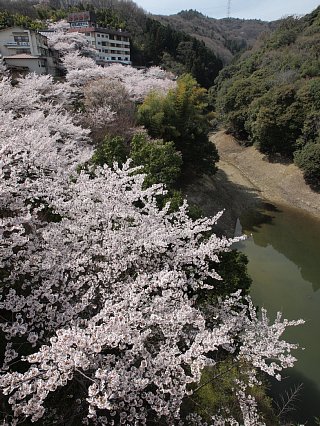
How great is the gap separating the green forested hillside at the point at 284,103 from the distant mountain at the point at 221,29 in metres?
27.4

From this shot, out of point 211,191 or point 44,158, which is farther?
point 211,191

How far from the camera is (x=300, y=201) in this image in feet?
64.7

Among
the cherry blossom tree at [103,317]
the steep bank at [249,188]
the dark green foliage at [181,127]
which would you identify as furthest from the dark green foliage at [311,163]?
the cherry blossom tree at [103,317]

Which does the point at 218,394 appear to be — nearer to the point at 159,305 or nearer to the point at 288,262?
the point at 159,305

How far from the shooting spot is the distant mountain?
8328 cm

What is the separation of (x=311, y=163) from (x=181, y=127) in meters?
8.07

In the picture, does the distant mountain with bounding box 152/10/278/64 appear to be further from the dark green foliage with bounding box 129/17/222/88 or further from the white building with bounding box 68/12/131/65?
the white building with bounding box 68/12/131/65

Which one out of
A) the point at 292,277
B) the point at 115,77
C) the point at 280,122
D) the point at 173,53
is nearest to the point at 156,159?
the point at 292,277

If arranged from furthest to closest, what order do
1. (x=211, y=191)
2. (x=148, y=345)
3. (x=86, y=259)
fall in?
Answer: 1. (x=211, y=191)
2. (x=86, y=259)
3. (x=148, y=345)

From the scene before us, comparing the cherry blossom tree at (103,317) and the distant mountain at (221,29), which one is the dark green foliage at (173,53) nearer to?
the distant mountain at (221,29)

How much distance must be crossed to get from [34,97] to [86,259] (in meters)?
11.3

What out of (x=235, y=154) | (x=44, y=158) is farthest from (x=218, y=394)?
(x=235, y=154)

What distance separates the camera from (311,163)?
19.7 metres

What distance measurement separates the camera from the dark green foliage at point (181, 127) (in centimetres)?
1681
